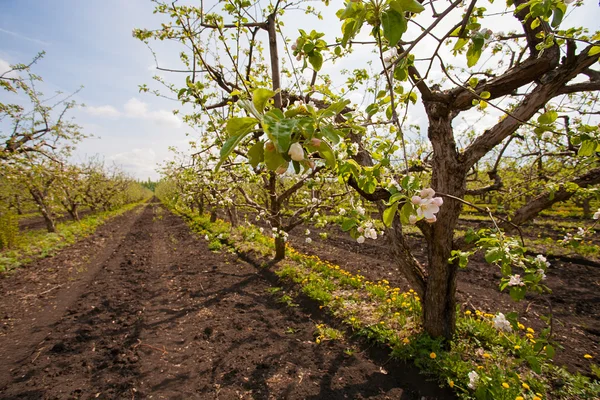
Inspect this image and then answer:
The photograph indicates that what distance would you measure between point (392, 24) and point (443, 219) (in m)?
2.65

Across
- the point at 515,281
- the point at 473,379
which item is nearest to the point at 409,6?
the point at 515,281

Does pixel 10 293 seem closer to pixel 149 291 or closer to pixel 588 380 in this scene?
pixel 149 291

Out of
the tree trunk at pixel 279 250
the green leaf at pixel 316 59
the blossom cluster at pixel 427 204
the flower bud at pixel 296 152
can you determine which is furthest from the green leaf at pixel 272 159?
the tree trunk at pixel 279 250

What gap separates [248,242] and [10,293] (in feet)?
19.9

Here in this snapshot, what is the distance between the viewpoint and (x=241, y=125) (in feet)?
2.66

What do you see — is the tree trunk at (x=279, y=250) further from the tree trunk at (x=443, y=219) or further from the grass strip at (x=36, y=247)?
the grass strip at (x=36, y=247)

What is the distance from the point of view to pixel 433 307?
3.48 m

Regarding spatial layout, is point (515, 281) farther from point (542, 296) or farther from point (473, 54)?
point (542, 296)

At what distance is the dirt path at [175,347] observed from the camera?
3133 millimetres

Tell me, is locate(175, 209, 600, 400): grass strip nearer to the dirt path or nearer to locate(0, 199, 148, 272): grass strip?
the dirt path

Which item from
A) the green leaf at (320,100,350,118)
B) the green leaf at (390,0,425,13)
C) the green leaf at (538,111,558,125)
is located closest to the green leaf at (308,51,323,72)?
the green leaf at (390,0,425,13)

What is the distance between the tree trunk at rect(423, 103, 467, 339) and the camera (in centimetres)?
303

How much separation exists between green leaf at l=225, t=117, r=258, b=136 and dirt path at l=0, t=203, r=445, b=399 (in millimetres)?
3297

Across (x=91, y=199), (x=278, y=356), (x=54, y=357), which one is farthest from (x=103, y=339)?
(x=91, y=199)
